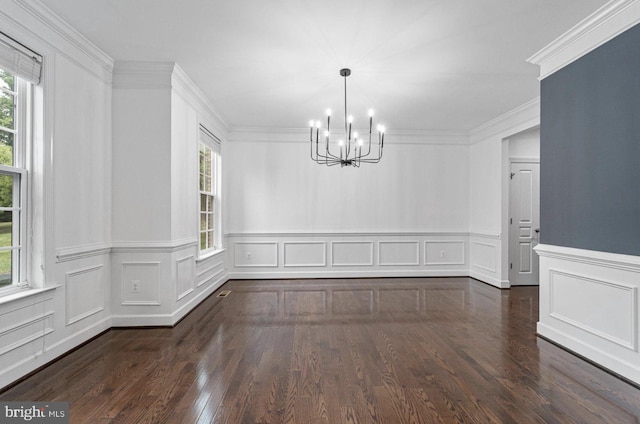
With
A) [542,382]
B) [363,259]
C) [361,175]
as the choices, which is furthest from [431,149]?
[542,382]

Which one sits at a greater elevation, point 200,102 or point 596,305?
point 200,102

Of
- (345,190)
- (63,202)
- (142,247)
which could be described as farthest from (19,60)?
(345,190)

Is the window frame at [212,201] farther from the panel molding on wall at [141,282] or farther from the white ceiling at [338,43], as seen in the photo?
the panel molding on wall at [141,282]

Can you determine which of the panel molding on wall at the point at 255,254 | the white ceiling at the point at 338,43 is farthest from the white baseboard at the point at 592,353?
the panel molding on wall at the point at 255,254

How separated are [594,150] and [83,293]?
4685 mm

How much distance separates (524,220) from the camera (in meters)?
5.96

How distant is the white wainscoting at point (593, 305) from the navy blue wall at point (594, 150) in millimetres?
125

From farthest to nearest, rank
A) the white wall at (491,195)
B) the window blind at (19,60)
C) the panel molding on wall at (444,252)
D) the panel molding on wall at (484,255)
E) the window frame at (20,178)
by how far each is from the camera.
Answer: the panel molding on wall at (444,252) → the panel molding on wall at (484,255) → the white wall at (491,195) → the window frame at (20,178) → the window blind at (19,60)

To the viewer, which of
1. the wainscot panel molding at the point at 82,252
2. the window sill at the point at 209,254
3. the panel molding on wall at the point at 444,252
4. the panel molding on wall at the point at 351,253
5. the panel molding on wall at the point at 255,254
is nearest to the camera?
the wainscot panel molding at the point at 82,252

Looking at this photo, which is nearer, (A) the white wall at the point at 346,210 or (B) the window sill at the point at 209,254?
(B) the window sill at the point at 209,254

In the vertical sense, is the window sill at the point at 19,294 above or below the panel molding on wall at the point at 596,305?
above

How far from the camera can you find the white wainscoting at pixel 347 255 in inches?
247

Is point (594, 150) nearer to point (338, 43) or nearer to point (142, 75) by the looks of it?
point (338, 43)

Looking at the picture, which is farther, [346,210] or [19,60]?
[346,210]
